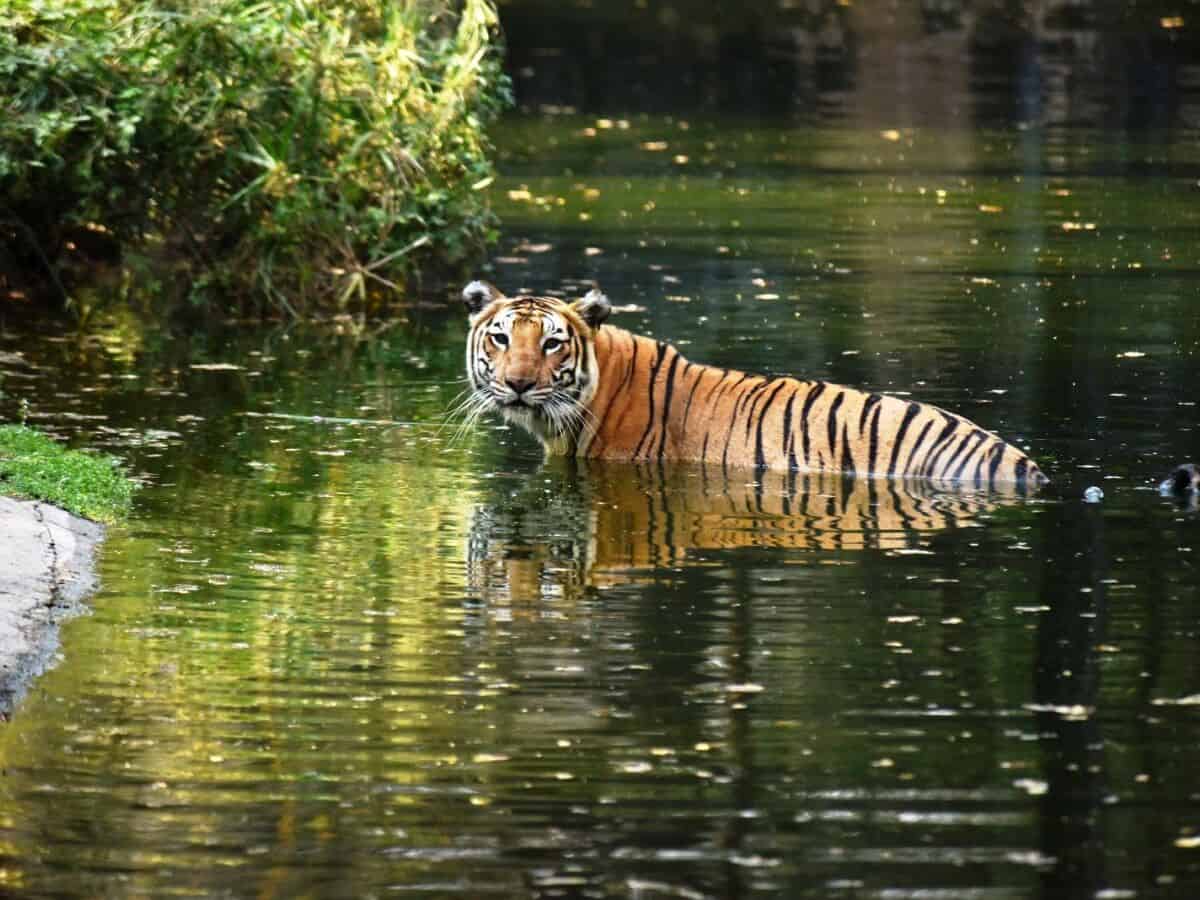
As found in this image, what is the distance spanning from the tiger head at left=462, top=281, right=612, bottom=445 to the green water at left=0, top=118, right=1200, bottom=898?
0.94 ft

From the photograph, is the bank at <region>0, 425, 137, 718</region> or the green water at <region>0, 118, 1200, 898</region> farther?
the bank at <region>0, 425, 137, 718</region>

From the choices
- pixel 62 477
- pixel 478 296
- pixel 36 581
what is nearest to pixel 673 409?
pixel 478 296

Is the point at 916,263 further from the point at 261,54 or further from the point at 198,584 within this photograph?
the point at 198,584

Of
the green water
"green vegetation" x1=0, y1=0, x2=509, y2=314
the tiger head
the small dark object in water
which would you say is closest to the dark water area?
the green water

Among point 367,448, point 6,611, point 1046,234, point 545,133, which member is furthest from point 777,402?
point 545,133

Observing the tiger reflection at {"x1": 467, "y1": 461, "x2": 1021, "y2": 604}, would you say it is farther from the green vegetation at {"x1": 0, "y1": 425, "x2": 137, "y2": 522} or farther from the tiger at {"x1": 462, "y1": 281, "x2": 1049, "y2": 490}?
the green vegetation at {"x1": 0, "y1": 425, "x2": 137, "y2": 522}

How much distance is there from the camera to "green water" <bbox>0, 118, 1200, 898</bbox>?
6621mm

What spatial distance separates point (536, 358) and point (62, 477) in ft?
7.13

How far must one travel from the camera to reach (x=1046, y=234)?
20016 millimetres

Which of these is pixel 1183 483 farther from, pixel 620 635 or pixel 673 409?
pixel 620 635

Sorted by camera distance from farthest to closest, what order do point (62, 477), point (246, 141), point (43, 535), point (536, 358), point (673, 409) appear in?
1. point (246, 141)
2. point (673, 409)
3. point (536, 358)
4. point (62, 477)
5. point (43, 535)

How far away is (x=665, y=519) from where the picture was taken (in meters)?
10.9

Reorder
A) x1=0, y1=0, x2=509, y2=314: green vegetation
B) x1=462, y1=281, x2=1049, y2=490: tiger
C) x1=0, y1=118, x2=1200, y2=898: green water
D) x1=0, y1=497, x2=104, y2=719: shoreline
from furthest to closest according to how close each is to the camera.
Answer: x1=0, y1=0, x2=509, y2=314: green vegetation < x1=462, y1=281, x2=1049, y2=490: tiger < x1=0, y1=497, x2=104, y2=719: shoreline < x1=0, y1=118, x2=1200, y2=898: green water

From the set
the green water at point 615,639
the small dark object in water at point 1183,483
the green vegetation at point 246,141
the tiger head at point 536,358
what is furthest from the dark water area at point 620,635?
the green vegetation at point 246,141
